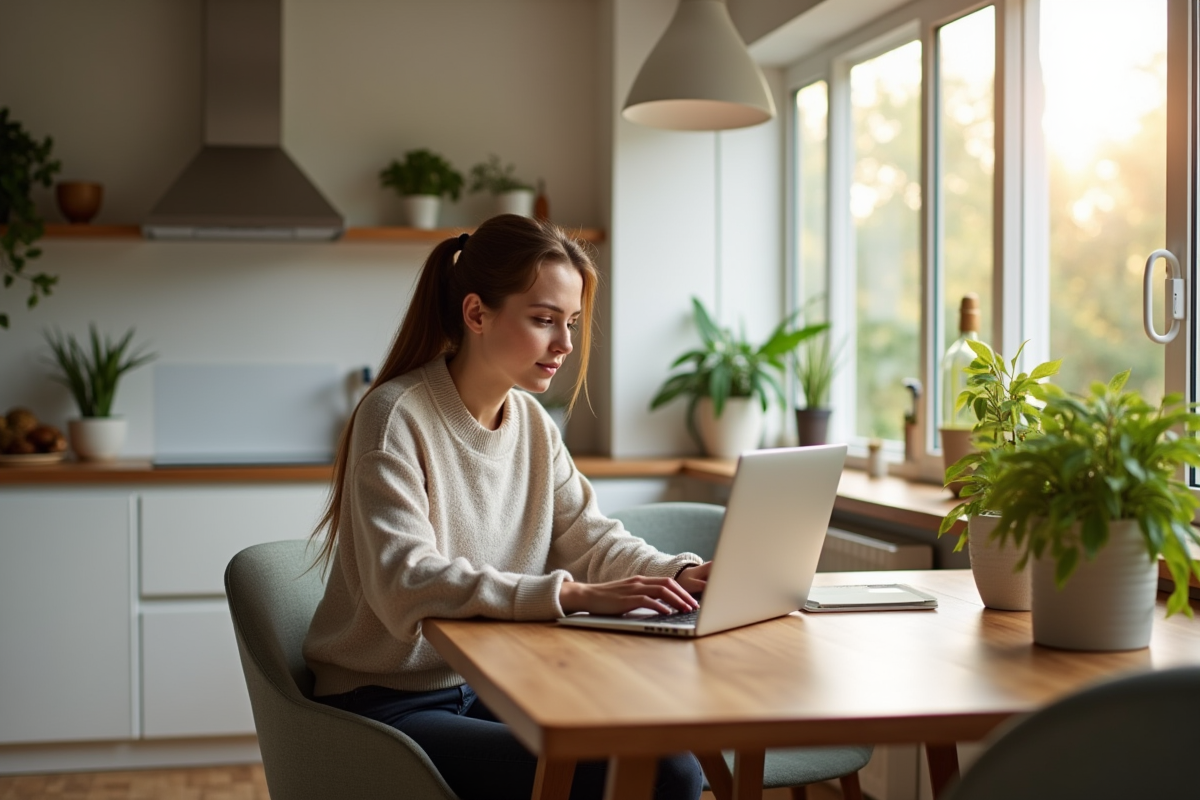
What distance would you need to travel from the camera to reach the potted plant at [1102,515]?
1386 millimetres

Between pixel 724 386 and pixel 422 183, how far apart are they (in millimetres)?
1171

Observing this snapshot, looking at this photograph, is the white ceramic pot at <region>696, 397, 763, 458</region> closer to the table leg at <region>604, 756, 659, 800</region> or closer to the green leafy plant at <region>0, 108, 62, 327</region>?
the green leafy plant at <region>0, 108, 62, 327</region>

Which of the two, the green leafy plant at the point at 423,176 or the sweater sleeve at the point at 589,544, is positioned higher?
the green leafy plant at the point at 423,176

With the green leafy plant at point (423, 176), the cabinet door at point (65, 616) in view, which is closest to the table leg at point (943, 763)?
the cabinet door at point (65, 616)

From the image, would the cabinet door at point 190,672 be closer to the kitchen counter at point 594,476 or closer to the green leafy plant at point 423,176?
the kitchen counter at point 594,476

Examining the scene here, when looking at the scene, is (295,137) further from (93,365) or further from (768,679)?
(768,679)

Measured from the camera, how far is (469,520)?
5.98 ft

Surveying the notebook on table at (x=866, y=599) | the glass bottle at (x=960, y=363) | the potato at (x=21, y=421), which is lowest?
the notebook on table at (x=866, y=599)

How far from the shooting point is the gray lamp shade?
2.78 metres

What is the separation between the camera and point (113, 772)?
3.53 meters

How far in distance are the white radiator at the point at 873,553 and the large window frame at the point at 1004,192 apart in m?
0.32

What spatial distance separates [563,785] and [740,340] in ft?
8.81

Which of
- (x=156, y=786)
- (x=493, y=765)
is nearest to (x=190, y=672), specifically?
(x=156, y=786)

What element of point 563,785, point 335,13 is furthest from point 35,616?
point 563,785
